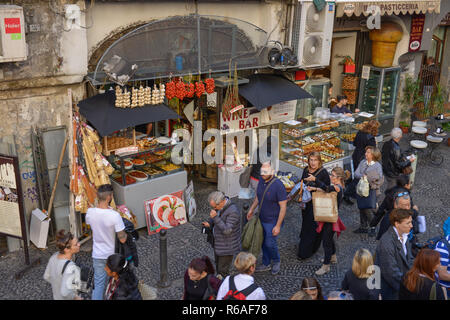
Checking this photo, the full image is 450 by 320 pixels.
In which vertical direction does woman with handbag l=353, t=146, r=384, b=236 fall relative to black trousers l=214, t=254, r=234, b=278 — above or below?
above

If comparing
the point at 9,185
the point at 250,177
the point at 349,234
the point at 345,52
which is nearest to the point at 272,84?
the point at 250,177

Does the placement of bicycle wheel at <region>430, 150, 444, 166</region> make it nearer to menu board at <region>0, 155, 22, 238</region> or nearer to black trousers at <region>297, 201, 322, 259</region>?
black trousers at <region>297, 201, 322, 259</region>

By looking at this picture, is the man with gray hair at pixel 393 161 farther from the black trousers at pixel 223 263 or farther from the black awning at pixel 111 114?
the black awning at pixel 111 114

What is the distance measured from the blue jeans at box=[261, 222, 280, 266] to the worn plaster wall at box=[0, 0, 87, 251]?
3.72m

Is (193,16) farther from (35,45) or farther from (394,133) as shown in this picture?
(394,133)

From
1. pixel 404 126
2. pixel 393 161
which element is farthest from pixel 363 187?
pixel 404 126

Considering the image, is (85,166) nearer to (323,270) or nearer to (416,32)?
(323,270)

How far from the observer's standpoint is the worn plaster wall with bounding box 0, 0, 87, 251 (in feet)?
23.8

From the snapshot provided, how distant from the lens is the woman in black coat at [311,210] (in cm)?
742

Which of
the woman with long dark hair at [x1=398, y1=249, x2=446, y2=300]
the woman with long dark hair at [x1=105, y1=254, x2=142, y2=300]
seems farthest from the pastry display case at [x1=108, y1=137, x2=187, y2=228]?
the woman with long dark hair at [x1=398, y1=249, x2=446, y2=300]

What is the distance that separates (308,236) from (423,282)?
2.91m

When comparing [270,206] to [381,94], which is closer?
[270,206]

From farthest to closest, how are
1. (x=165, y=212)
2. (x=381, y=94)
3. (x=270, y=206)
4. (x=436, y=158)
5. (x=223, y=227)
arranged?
1. (x=381, y=94)
2. (x=436, y=158)
3. (x=165, y=212)
4. (x=270, y=206)
5. (x=223, y=227)

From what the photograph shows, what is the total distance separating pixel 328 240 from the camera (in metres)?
7.35
